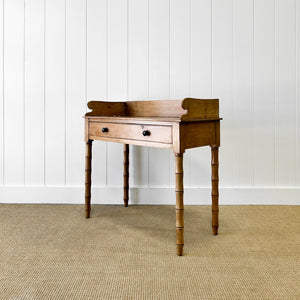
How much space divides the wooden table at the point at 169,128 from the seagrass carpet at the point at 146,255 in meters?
0.18

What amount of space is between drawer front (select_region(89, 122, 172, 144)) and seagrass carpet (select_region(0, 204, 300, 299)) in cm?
Result: 62

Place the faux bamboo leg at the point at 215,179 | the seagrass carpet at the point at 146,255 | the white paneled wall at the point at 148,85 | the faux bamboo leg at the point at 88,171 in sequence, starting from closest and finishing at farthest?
the seagrass carpet at the point at 146,255
the faux bamboo leg at the point at 215,179
the faux bamboo leg at the point at 88,171
the white paneled wall at the point at 148,85

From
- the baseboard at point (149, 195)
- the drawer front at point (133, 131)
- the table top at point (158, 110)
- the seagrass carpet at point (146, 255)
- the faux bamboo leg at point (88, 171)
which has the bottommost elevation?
the seagrass carpet at point (146, 255)

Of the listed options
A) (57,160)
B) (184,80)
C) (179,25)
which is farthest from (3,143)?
(179,25)

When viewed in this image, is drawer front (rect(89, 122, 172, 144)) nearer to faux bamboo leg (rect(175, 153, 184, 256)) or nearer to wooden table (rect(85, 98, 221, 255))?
wooden table (rect(85, 98, 221, 255))

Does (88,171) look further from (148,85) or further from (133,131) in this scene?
(148,85)

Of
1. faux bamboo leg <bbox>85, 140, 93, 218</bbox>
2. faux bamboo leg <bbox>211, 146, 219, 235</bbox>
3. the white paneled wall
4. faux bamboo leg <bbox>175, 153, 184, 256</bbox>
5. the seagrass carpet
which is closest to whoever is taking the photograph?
the seagrass carpet

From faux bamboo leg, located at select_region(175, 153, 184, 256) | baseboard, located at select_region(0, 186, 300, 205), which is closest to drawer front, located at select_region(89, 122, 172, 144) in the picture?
faux bamboo leg, located at select_region(175, 153, 184, 256)

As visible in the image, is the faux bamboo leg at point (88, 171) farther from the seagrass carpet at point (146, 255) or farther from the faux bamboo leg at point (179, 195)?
the faux bamboo leg at point (179, 195)

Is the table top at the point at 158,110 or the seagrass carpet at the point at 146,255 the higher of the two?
the table top at the point at 158,110

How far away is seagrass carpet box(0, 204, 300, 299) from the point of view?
128 centimetres

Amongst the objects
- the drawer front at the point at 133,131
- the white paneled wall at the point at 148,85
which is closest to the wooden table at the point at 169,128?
the drawer front at the point at 133,131

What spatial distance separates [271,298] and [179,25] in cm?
214

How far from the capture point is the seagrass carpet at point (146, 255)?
128 cm
